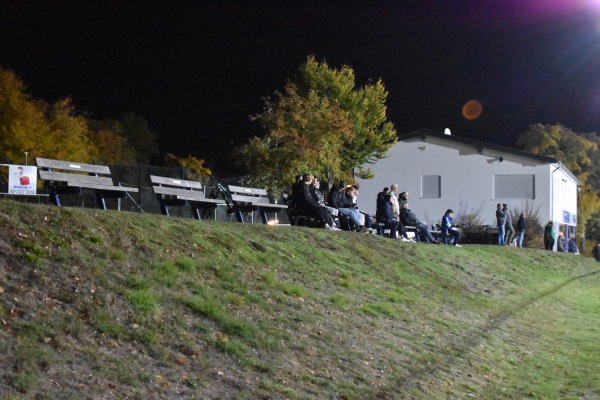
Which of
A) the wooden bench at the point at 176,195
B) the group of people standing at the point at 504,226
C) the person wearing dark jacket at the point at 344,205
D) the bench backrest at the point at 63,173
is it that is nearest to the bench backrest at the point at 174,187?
Result: the wooden bench at the point at 176,195

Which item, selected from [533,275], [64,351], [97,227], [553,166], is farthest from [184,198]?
[553,166]

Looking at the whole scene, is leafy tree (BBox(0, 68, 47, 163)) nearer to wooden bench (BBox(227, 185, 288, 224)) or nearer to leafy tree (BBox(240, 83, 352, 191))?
leafy tree (BBox(240, 83, 352, 191))

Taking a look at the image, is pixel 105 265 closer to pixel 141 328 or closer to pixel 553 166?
pixel 141 328

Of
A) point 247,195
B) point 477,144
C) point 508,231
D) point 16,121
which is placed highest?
point 16,121

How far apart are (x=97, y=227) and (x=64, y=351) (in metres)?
3.29

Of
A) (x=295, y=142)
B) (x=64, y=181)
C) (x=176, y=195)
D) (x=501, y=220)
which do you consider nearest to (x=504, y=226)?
(x=501, y=220)

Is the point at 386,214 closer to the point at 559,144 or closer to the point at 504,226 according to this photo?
the point at 504,226

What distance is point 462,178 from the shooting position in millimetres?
50031

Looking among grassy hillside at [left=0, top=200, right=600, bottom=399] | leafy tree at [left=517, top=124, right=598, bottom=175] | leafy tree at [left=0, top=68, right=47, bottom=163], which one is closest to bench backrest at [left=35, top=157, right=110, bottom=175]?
grassy hillside at [left=0, top=200, right=600, bottom=399]

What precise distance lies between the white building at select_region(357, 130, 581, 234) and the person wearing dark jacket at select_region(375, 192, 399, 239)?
2671 cm

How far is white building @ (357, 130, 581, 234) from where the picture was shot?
4841 centimetres

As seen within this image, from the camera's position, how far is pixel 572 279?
2880 centimetres

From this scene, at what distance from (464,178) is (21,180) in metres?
32.7

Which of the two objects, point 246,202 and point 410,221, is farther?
point 410,221
